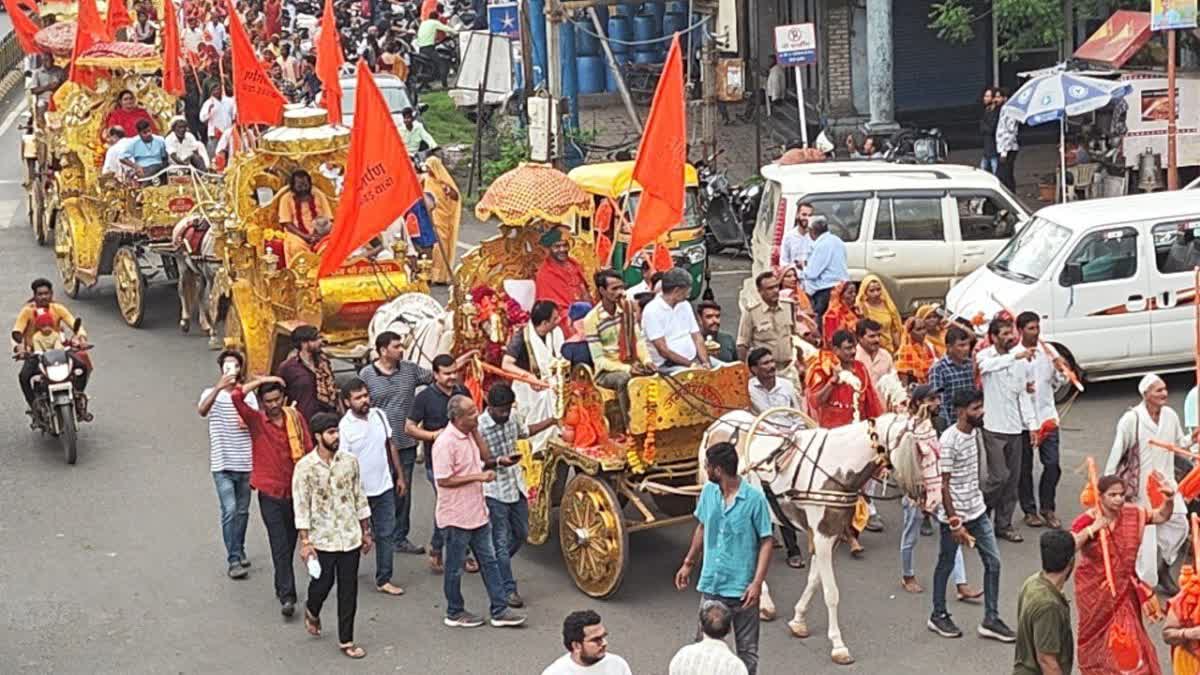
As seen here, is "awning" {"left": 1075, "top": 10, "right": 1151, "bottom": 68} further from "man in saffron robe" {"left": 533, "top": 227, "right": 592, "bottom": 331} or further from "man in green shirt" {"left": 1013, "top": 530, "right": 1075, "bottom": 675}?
"man in green shirt" {"left": 1013, "top": 530, "right": 1075, "bottom": 675}

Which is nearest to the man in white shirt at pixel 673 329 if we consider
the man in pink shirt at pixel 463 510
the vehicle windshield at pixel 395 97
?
the man in pink shirt at pixel 463 510

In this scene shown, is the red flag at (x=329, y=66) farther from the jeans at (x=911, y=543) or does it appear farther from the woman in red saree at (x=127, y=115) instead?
the jeans at (x=911, y=543)

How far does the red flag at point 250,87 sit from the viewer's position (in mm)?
19062

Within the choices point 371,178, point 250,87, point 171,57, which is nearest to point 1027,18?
point 250,87

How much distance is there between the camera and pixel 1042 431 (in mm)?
13328

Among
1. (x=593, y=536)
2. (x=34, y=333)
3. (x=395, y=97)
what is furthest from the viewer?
(x=395, y=97)

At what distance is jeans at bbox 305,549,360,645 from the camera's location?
11.2 m

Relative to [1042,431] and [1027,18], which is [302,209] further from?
[1027,18]

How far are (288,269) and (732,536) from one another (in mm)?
7106

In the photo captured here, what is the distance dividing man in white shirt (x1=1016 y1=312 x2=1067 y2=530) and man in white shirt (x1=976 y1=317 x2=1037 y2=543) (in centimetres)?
7

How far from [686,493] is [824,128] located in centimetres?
1620

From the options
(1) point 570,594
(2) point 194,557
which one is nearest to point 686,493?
(1) point 570,594

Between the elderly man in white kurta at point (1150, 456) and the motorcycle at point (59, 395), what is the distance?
7910mm

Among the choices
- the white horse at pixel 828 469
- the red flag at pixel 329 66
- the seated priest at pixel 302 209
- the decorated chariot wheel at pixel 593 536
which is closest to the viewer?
the white horse at pixel 828 469
